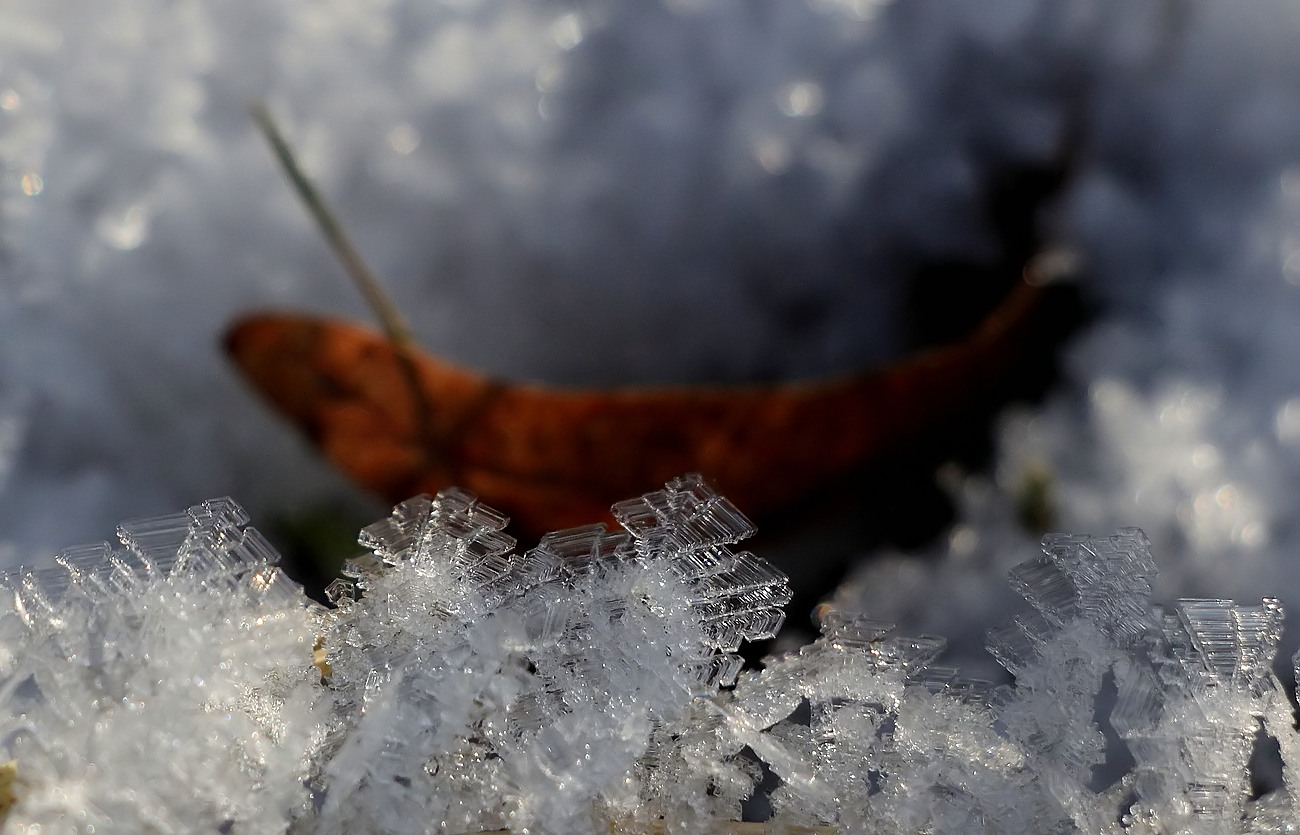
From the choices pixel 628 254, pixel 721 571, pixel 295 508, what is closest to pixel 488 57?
pixel 628 254

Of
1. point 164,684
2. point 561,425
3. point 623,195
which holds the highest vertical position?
point 623,195

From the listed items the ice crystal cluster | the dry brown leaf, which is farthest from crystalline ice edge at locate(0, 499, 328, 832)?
the dry brown leaf

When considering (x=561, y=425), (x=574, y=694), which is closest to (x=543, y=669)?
(x=574, y=694)

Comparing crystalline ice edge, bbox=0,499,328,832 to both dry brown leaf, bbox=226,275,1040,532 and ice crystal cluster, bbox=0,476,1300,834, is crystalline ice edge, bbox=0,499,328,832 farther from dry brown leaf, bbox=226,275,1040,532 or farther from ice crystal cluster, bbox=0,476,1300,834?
dry brown leaf, bbox=226,275,1040,532

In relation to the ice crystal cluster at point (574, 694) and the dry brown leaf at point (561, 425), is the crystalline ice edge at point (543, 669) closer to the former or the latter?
the ice crystal cluster at point (574, 694)

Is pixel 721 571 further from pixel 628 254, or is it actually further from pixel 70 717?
pixel 628 254

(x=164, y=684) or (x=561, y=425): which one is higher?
(x=561, y=425)

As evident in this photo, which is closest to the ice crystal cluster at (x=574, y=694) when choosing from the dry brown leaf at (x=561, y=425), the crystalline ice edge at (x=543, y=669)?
the crystalline ice edge at (x=543, y=669)

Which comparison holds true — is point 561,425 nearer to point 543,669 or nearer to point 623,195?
point 623,195
